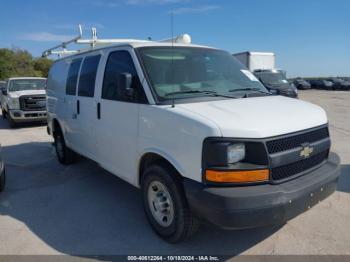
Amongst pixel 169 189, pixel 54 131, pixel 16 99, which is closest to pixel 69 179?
pixel 54 131

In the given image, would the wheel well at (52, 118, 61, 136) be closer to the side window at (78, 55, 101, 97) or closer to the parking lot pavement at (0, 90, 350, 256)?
the parking lot pavement at (0, 90, 350, 256)

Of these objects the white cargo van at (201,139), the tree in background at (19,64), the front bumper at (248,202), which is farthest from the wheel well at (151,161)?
the tree in background at (19,64)

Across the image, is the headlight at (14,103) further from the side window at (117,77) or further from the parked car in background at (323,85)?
the parked car in background at (323,85)

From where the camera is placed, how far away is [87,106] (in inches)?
195

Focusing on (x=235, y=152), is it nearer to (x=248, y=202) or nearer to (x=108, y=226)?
(x=248, y=202)

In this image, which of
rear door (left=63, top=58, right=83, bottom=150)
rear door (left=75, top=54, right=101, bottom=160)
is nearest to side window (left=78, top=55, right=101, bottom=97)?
rear door (left=75, top=54, right=101, bottom=160)

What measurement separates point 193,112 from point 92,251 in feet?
5.90

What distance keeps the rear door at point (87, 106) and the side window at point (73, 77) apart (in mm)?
252

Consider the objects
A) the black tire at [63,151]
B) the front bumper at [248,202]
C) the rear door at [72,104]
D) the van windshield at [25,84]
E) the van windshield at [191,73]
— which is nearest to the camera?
the front bumper at [248,202]

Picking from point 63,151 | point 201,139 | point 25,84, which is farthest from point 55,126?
Result: point 25,84

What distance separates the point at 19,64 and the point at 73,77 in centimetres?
5570

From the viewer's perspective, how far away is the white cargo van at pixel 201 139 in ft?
9.37

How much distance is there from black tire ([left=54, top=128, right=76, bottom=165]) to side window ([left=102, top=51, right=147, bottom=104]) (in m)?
2.56

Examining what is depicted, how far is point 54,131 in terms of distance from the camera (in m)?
6.97
